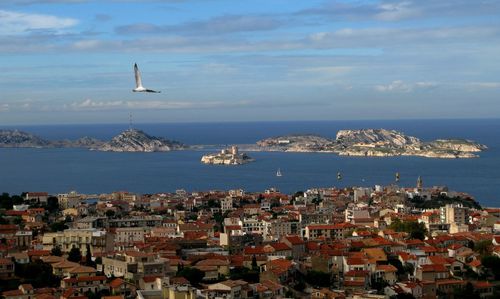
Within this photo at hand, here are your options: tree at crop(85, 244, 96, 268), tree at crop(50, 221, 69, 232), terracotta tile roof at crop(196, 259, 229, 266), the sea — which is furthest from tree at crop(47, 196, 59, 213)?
the sea

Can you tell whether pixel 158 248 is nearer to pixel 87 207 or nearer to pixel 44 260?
pixel 44 260

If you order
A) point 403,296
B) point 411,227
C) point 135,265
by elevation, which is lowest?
point 403,296

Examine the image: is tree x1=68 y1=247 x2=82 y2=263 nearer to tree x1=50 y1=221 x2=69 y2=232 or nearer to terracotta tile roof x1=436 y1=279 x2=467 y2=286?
tree x1=50 y1=221 x2=69 y2=232

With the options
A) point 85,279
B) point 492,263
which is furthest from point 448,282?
point 85,279

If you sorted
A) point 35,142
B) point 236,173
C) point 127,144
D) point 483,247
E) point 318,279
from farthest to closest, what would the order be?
1. point 35,142
2. point 127,144
3. point 236,173
4. point 483,247
5. point 318,279

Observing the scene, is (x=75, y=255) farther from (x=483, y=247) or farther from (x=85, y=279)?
(x=483, y=247)
